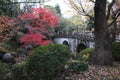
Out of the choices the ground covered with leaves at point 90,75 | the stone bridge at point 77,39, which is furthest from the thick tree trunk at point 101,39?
the stone bridge at point 77,39

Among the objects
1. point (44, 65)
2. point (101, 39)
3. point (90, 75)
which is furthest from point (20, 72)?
point (101, 39)

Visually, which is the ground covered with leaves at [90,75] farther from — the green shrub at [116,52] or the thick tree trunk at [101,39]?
the green shrub at [116,52]

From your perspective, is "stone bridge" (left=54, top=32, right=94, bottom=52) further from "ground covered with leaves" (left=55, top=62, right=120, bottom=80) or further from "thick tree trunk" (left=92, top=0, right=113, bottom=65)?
"ground covered with leaves" (left=55, top=62, right=120, bottom=80)

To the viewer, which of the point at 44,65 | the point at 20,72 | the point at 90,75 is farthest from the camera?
the point at 90,75

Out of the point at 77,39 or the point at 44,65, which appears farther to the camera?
the point at 77,39

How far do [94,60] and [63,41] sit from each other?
88.0 ft

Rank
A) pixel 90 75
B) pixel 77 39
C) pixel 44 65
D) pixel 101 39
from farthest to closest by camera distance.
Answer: pixel 77 39 → pixel 101 39 → pixel 90 75 → pixel 44 65

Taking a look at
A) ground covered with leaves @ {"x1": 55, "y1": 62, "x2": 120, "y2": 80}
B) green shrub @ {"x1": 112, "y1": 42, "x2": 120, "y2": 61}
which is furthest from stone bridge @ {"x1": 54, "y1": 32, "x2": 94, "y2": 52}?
ground covered with leaves @ {"x1": 55, "y1": 62, "x2": 120, "y2": 80}

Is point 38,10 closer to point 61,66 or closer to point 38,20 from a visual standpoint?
point 38,20

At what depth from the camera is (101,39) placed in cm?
930

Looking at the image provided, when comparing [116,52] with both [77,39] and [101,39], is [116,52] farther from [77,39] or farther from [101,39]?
[77,39]

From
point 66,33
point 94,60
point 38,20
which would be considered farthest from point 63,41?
point 94,60

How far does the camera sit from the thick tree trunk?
9.15 m

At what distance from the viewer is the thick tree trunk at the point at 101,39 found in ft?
30.0
